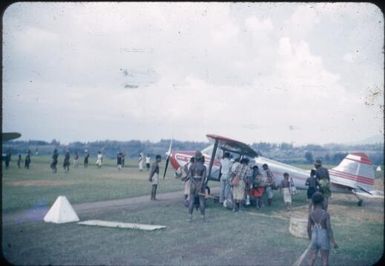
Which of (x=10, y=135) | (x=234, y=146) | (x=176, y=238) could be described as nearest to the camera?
(x=176, y=238)

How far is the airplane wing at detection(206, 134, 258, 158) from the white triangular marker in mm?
5928

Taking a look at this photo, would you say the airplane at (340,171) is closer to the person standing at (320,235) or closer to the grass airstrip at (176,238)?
the grass airstrip at (176,238)

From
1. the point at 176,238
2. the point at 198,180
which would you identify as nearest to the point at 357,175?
the point at 198,180

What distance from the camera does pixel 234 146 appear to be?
14906 millimetres

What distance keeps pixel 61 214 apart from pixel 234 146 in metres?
7.52

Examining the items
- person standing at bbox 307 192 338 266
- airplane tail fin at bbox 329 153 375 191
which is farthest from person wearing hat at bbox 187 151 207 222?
airplane tail fin at bbox 329 153 375 191

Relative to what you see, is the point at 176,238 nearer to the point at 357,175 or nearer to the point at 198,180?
the point at 198,180

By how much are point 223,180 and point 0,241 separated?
8118 millimetres

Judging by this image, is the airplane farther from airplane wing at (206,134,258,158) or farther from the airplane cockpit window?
airplane wing at (206,134,258,158)

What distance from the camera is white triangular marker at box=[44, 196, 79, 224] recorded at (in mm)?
9773

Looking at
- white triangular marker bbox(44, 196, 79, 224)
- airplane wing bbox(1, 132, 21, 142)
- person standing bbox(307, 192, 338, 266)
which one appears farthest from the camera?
airplane wing bbox(1, 132, 21, 142)

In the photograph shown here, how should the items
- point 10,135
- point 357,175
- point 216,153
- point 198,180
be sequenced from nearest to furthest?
1. point 198,180
2. point 10,135
3. point 216,153
4. point 357,175

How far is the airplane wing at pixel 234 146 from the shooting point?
14.0 metres

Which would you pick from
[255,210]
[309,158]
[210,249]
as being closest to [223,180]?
[255,210]
